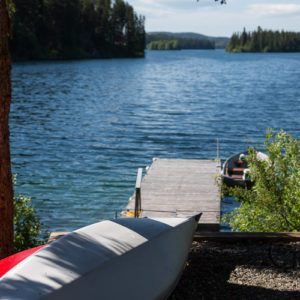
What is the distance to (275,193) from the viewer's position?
782cm

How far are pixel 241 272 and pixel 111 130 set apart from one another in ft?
72.4

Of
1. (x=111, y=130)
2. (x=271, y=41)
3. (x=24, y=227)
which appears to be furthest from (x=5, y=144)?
(x=271, y=41)

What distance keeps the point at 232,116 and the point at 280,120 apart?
11.2 feet

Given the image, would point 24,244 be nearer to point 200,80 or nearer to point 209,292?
point 209,292

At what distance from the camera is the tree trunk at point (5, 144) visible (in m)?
5.07

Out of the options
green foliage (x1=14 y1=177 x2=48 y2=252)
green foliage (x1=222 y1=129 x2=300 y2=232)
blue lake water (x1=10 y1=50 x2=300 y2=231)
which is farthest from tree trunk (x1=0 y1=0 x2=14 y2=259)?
blue lake water (x1=10 y1=50 x2=300 y2=231)

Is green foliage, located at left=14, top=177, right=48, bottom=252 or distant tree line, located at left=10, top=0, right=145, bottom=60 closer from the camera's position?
green foliage, located at left=14, top=177, right=48, bottom=252

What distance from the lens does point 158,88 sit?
50.9 metres

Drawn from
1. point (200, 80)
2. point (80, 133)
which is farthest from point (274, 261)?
point (200, 80)

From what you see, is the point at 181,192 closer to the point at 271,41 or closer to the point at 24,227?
the point at 24,227

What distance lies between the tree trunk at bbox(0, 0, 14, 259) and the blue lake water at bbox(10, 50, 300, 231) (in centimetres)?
609

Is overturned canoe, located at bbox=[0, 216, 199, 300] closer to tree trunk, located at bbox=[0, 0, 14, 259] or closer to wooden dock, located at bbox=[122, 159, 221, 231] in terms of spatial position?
tree trunk, located at bbox=[0, 0, 14, 259]

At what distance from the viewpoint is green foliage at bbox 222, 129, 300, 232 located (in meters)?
7.59

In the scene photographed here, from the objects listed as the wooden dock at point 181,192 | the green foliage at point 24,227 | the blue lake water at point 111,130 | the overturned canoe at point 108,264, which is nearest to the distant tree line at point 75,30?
the blue lake water at point 111,130
